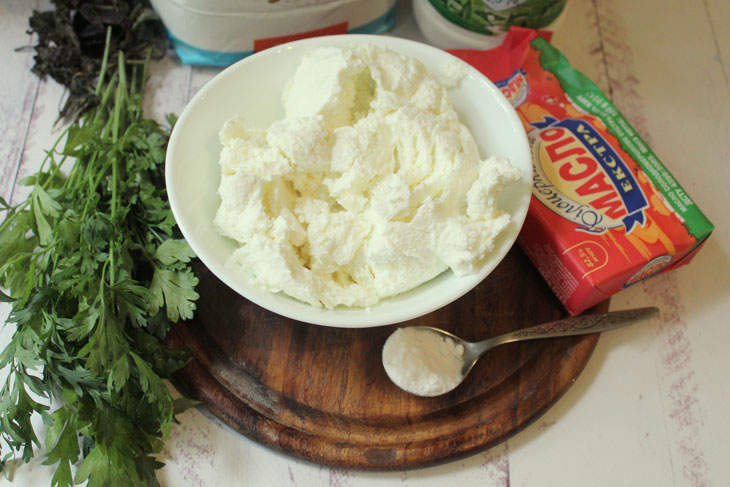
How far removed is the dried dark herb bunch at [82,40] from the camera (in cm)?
177

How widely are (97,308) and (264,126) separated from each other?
1.88 ft

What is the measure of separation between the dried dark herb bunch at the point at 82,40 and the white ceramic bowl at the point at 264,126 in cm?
52

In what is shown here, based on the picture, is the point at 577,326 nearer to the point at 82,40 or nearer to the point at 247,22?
the point at 247,22

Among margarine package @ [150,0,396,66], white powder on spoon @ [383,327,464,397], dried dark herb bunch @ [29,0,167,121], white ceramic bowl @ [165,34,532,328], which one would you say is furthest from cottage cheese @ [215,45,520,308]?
dried dark herb bunch @ [29,0,167,121]

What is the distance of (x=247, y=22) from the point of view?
5.51 feet

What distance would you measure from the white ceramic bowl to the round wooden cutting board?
0.22 metres

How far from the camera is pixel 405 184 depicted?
4.15ft

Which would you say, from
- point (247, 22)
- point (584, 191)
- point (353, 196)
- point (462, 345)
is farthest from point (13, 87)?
point (584, 191)

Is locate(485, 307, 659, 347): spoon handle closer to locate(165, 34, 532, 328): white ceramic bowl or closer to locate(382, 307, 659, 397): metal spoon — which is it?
locate(382, 307, 659, 397): metal spoon

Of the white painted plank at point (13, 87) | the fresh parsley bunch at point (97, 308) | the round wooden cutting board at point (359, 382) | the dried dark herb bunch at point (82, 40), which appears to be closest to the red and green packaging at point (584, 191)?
the round wooden cutting board at point (359, 382)

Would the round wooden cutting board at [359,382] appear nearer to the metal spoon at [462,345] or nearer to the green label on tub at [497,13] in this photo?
the metal spoon at [462,345]

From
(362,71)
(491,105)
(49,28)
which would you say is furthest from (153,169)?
(491,105)

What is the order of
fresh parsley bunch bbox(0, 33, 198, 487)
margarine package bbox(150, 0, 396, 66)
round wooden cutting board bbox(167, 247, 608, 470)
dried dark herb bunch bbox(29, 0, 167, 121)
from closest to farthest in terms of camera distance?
fresh parsley bunch bbox(0, 33, 198, 487) → round wooden cutting board bbox(167, 247, 608, 470) → margarine package bbox(150, 0, 396, 66) → dried dark herb bunch bbox(29, 0, 167, 121)

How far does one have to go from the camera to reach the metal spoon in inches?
54.0
